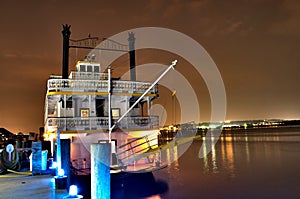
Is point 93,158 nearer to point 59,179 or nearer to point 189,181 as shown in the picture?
point 59,179

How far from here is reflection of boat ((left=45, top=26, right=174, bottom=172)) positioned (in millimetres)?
16609

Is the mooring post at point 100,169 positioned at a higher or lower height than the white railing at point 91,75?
lower

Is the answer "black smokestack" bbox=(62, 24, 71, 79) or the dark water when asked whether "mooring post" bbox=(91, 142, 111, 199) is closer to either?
the dark water

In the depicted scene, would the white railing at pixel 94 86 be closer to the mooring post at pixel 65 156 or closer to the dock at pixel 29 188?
the dock at pixel 29 188

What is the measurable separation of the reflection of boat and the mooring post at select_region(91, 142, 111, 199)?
11257 mm

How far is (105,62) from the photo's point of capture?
2267 centimetres

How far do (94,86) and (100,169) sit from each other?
1417 centimetres

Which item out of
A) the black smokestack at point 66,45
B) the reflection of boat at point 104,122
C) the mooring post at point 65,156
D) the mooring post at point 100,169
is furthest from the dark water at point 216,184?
the mooring post at point 100,169

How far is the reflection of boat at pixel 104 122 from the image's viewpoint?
1661 cm

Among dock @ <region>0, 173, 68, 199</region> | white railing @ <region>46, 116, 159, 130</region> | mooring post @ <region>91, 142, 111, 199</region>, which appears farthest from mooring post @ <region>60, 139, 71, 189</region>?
white railing @ <region>46, 116, 159, 130</region>

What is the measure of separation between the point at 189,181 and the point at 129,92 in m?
12.4

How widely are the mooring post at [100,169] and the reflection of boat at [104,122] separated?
1126 centimetres

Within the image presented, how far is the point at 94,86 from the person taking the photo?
1833 cm

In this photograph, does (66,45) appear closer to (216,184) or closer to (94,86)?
(94,86)
